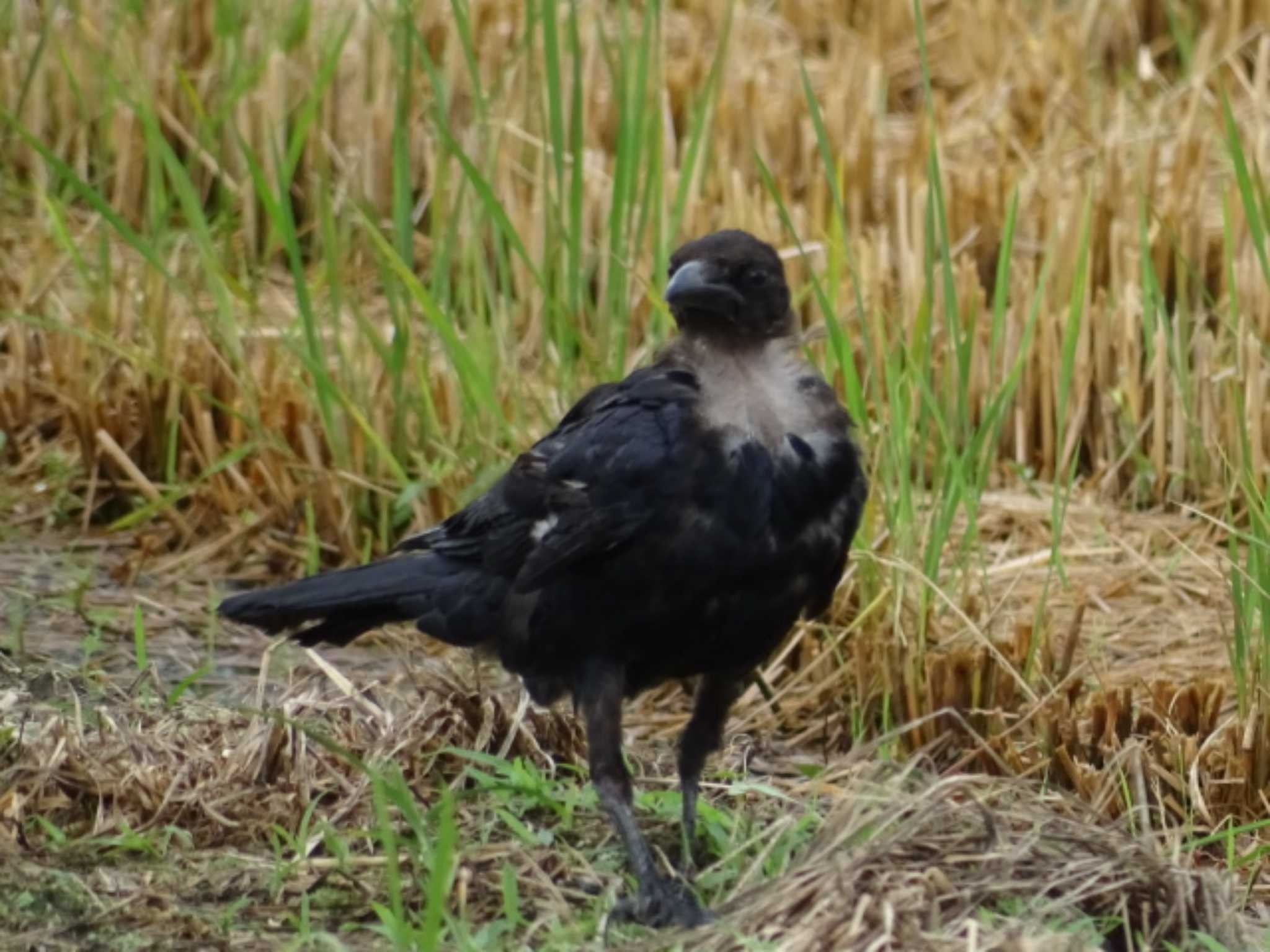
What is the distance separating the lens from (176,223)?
21.1 ft

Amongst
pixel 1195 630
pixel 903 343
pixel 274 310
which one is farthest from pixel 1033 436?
pixel 274 310

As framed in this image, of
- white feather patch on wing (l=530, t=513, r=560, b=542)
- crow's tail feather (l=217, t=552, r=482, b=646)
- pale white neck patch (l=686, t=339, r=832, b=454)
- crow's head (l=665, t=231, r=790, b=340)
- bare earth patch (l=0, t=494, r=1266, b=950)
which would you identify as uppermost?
crow's head (l=665, t=231, r=790, b=340)

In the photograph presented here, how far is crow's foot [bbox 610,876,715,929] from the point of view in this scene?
10.3ft

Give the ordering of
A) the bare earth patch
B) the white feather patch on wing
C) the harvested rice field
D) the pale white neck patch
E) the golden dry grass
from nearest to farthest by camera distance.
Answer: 1. the bare earth patch
2. the harvested rice field
3. the pale white neck patch
4. the white feather patch on wing
5. the golden dry grass

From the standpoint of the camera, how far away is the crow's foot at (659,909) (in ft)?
10.3

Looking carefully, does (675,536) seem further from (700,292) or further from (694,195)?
(694,195)

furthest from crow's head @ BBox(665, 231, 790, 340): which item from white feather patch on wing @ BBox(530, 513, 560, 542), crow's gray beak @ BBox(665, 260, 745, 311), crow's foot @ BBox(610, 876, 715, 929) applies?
crow's foot @ BBox(610, 876, 715, 929)

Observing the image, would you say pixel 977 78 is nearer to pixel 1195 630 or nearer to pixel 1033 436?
pixel 1033 436

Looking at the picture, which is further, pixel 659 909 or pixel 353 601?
pixel 353 601

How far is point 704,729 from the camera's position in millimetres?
3584

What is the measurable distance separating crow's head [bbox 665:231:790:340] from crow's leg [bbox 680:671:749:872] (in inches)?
21.7

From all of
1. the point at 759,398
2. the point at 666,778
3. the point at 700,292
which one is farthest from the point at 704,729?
the point at 700,292

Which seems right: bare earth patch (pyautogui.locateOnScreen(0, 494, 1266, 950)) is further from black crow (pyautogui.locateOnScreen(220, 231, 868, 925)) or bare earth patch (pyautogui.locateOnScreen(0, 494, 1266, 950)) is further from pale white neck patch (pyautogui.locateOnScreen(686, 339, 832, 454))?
pale white neck patch (pyautogui.locateOnScreen(686, 339, 832, 454))

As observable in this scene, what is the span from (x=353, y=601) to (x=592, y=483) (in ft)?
1.69
